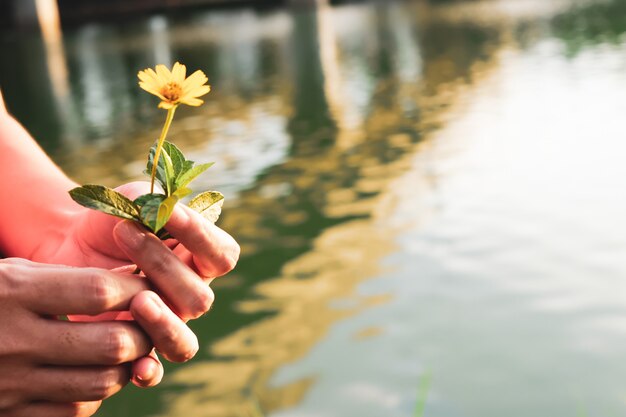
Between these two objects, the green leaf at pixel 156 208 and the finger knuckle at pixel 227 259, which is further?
the finger knuckle at pixel 227 259

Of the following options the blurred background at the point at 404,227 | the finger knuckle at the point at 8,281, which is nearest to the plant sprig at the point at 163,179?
the finger knuckle at the point at 8,281

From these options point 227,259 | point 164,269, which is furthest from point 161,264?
point 227,259

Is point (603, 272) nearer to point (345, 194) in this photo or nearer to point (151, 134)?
point (345, 194)

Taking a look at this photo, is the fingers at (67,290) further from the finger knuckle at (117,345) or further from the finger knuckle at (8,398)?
the finger knuckle at (8,398)

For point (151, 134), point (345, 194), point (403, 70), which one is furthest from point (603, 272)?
point (403, 70)

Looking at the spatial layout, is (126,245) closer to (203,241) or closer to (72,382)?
(203,241)

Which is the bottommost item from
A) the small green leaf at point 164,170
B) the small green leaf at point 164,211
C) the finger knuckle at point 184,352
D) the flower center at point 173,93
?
the finger knuckle at point 184,352
